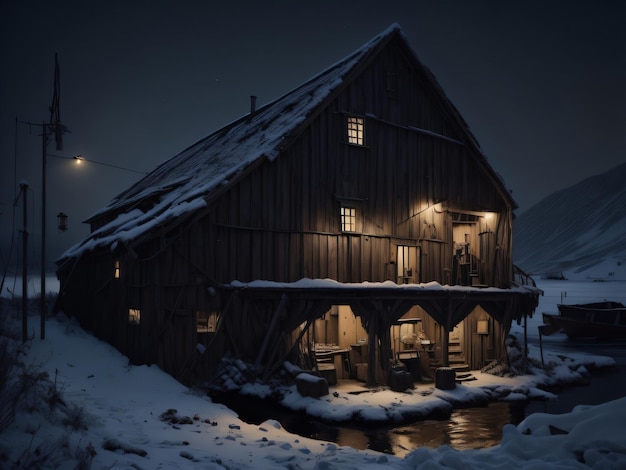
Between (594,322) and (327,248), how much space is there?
30119 millimetres

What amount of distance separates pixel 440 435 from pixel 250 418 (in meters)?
5.86

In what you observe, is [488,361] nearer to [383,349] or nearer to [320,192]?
[383,349]

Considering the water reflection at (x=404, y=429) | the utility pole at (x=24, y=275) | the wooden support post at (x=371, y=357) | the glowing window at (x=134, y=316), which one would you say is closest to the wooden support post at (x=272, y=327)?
the water reflection at (x=404, y=429)

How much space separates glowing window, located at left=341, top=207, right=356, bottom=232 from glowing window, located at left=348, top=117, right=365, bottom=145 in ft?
9.96

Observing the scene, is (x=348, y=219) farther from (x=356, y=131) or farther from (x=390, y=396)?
(x=390, y=396)

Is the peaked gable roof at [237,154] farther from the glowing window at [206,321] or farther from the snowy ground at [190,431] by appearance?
the snowy ground at [190,431]

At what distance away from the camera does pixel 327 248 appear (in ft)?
71.2

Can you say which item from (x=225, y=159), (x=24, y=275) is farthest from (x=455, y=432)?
(x=24, y=275)

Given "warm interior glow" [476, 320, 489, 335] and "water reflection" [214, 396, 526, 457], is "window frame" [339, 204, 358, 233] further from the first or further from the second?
"warm interior glow" [476, 320, 489, 335]

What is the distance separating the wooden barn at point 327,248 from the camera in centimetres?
1911

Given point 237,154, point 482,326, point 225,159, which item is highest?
point 237,154

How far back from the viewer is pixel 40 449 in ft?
21.5

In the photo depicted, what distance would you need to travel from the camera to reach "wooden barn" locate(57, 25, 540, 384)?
752 inches

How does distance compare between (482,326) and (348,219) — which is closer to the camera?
(348,219)
